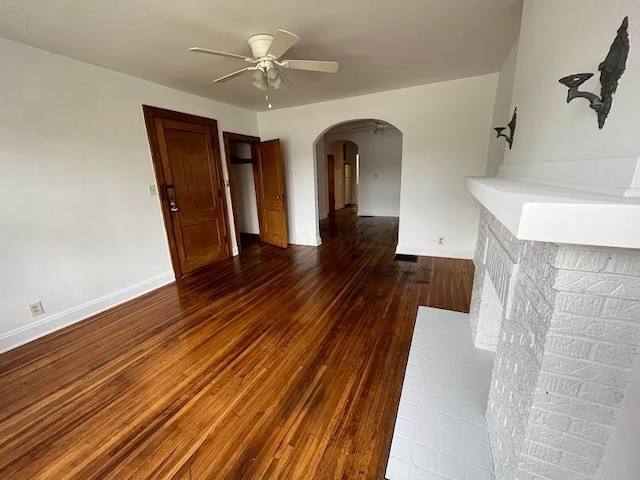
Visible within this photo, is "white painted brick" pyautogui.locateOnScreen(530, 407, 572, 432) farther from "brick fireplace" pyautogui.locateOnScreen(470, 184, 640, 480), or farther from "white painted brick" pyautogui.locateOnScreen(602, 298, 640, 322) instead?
"white painted brick" pyautogui.locateOnScreen(602, 298, 640, 322)

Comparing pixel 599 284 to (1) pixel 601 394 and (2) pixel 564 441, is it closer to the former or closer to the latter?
(1) pixel 601 394

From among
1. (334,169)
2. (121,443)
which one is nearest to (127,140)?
(121,443)

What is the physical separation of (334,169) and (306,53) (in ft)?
19.4

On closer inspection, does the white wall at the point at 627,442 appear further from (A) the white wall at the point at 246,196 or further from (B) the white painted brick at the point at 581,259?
(A) the white wall at the point at 246,196

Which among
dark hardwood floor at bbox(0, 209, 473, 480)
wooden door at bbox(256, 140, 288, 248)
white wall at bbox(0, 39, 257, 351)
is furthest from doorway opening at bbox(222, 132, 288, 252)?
dark hardwood floor at bbox(0, 209, 473, 480)

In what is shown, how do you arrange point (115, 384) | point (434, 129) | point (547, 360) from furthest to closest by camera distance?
1. point (434, 129)
2. point (115, 384)
3. point (547, 360)

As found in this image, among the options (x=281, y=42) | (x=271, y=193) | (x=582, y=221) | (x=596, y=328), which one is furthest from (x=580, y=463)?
(x=271, y=193)

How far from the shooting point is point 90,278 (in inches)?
104

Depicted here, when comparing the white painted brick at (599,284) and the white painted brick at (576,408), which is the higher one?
the white painted brick at (599,284)

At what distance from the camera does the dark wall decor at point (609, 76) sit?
28.9 inches

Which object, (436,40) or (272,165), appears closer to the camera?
(436,40)

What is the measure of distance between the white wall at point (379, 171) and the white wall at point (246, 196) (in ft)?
9.68

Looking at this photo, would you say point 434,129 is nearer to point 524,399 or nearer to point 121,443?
point 524,399

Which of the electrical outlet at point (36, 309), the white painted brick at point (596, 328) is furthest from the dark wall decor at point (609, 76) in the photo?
the electrical outlet at point (36, 309)
